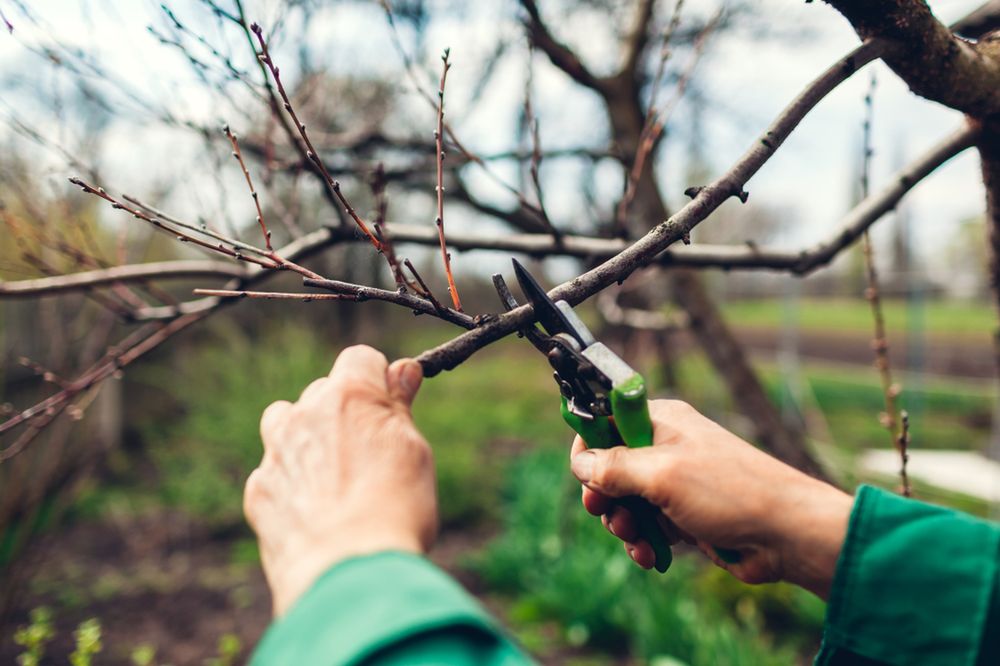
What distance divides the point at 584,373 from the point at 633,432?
13 centimetres

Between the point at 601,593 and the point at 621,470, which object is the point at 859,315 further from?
the point at 621,470

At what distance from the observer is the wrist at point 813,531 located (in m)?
0.87

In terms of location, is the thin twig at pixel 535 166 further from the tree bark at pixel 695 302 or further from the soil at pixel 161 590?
the soil at pixel 161 590

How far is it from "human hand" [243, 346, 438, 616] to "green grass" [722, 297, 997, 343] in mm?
10527

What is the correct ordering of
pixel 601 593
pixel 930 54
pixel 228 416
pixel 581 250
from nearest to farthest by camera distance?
1. pixel 930 54
2. pixel 581 250
3. pixel 601 593
4. pixel 228 416

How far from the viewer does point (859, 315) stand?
21156mm

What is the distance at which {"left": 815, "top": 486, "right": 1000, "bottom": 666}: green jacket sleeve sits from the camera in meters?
0.81

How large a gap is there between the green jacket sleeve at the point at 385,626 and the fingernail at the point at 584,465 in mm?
366

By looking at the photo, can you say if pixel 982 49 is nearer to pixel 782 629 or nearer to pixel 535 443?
pixel 782 629

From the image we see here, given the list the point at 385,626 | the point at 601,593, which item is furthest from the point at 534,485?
the point at 385,626

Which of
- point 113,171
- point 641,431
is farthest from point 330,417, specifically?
point 113,171

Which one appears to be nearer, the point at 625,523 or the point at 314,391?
the point at 314,391

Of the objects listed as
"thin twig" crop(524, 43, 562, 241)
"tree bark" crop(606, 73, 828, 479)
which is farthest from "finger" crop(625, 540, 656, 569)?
"tree bark" crop(606, 73, 828, 479)

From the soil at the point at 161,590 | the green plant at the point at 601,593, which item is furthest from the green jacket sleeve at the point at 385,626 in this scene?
the soil at the point at 161,590
